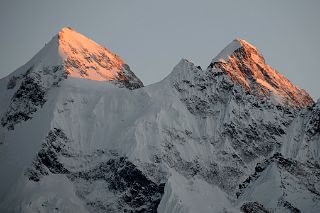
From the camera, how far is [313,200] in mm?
197875

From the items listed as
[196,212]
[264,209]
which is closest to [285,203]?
[264,209]

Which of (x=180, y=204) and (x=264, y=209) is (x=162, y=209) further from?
(x=264, y=209)

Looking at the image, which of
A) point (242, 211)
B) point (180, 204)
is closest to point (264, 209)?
point (242, 211)

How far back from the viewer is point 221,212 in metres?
199

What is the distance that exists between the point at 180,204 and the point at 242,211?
14.9 metres

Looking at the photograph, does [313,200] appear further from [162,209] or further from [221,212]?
[162,209]

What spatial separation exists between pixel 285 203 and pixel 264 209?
552 centimetres

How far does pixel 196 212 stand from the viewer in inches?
7820

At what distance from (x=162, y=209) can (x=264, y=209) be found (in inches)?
934

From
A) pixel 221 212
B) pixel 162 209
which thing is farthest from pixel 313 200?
pixel 162 209

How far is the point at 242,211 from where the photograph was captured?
194875 millimetres

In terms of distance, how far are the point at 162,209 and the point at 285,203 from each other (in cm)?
2867

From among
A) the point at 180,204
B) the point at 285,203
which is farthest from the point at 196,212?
the point at 285,203

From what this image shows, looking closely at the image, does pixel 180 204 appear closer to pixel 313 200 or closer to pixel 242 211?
pixel 242 211
